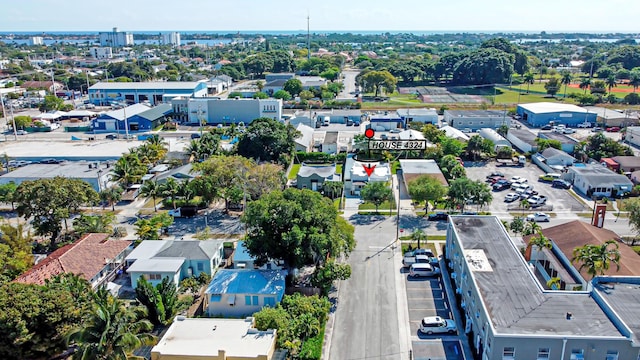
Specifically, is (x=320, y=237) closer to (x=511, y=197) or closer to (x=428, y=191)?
(x=428, y=191)

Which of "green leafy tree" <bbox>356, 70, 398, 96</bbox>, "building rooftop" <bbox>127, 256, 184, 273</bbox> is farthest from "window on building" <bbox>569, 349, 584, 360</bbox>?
"green leafy tree" <bbox>356, 70, 398, 96</bbox>

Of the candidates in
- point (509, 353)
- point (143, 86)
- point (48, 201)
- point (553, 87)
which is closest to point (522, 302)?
point (509, 353)

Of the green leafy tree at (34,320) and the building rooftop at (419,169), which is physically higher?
the building rooftop at (419,169)

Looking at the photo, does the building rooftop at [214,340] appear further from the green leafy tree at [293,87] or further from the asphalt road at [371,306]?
the green leafy tree at [293,87]

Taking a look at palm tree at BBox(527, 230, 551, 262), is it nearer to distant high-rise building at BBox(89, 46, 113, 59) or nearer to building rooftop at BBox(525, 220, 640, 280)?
building rooftop at BBox(525, 220, 640, 280)

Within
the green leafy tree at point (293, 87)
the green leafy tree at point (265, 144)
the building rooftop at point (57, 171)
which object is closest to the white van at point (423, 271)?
the green leafy tree at point (265, 144)
